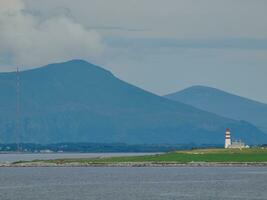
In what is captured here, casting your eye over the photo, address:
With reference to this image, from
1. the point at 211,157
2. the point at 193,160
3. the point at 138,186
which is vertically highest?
the point at 211,157

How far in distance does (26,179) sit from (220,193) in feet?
131

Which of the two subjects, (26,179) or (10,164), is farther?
(10,164)

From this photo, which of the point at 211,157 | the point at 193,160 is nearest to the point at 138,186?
the point at 211,157

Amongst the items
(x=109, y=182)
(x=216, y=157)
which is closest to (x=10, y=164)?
(x=216, y=157)

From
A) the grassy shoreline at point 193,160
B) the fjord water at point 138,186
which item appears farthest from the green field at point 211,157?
the fjord water at point 138,186

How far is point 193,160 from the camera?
182625 mm

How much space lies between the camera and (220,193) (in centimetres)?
10519

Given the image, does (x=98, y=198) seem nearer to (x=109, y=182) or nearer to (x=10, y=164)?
(x=109, y=182)

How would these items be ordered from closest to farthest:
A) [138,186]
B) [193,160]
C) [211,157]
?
[138,186] < [211,157] < [193,160]

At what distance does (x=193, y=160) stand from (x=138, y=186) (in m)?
65.4

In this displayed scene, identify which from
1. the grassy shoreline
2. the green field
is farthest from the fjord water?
Answer: the green field

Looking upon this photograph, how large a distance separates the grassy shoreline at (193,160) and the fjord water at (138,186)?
91.5ft

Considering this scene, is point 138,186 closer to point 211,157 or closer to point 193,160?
point 211,157

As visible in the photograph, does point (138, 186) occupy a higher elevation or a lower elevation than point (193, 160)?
lower
